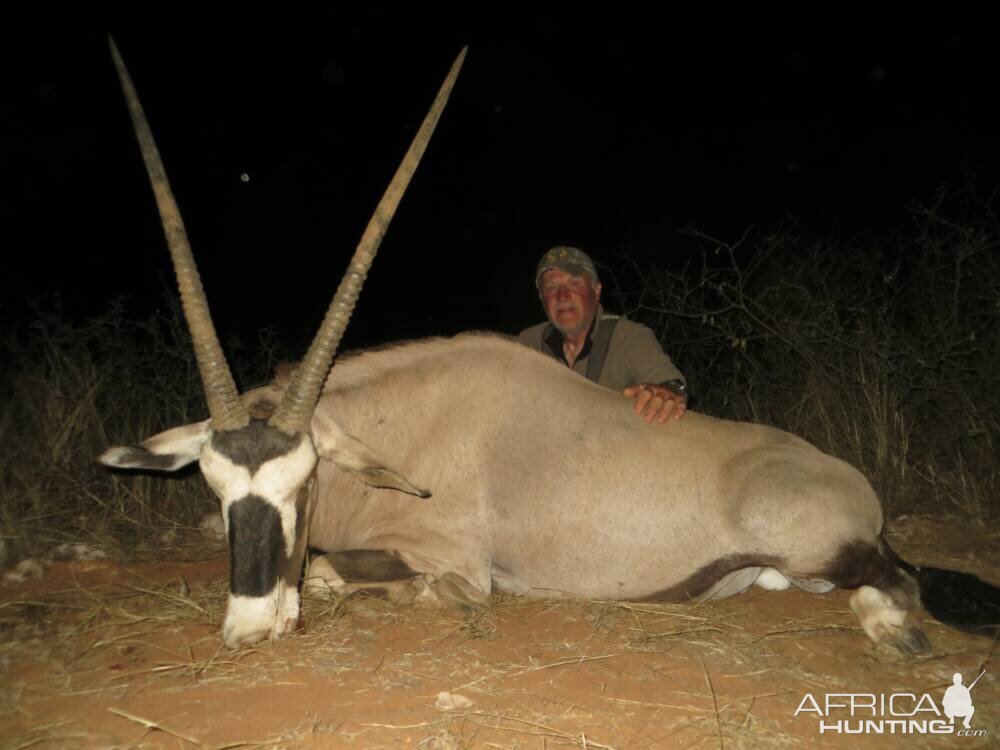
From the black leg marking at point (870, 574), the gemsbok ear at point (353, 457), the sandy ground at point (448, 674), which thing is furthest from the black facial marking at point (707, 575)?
the gemsbok ear at point (353, 457)

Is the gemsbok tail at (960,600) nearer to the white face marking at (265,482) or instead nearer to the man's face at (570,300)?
the man's face at (570,300)

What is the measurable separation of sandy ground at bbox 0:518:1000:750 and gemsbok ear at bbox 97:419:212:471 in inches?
23.2

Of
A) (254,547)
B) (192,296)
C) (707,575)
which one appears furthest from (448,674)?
(192,296)

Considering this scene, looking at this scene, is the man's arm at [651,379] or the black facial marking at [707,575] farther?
the man's arm at [651,379]

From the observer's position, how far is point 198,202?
102ft

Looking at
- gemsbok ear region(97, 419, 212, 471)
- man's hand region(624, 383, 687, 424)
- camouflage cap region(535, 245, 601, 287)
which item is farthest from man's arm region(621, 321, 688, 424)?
gemsbok ear region(97, 419, 212, 471)

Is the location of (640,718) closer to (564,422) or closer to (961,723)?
(961,723)

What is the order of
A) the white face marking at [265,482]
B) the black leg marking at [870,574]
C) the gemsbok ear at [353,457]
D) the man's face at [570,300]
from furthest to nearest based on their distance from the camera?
the man's face at [570,300]
the black leg marking at [870,574]
the gemsbok ear at [353,457]
the white face marking at [265,482]

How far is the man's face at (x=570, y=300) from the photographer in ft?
16.3

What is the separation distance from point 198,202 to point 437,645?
32.2 metres

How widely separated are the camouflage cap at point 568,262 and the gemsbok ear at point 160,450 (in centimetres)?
277

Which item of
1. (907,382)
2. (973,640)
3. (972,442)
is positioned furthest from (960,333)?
(973,640)

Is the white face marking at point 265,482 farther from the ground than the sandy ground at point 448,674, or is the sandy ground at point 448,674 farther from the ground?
the white face marking at point 265,482

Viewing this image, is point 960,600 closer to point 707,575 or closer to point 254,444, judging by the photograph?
point 707,575
